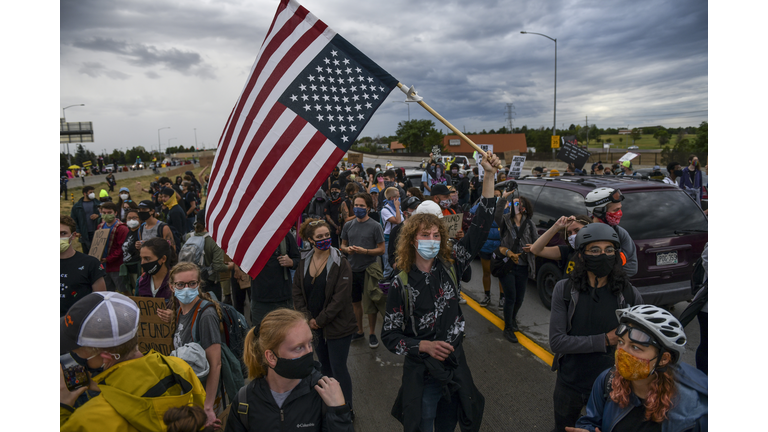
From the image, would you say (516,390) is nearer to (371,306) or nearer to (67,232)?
(371,306)

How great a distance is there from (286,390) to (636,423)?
171 centimetres

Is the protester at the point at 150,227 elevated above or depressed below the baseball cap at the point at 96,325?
above

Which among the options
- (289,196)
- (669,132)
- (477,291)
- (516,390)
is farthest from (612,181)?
(669,132)

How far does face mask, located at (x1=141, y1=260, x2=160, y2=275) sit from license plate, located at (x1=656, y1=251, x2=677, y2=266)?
5.63m

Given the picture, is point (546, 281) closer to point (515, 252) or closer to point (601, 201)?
point (515, 252)

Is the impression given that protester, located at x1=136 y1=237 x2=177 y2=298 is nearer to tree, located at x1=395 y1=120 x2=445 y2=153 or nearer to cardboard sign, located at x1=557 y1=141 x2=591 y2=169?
cardboard sign, located at x1=557 y1=141 x2=591 y2=169

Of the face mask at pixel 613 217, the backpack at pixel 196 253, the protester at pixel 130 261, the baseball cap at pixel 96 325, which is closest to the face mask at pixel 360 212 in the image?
the backpack at pixel 196 253

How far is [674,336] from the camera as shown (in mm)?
1903

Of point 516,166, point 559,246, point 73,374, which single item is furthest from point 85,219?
point 516,166

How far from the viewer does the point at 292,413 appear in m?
1.96

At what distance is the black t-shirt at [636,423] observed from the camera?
190 cm

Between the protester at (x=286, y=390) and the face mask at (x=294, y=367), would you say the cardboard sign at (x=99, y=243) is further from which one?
the face mask at (x=294, y=367)

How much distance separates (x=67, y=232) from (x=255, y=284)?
7.10 feet

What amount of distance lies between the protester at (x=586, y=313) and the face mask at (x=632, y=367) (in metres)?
0.61
